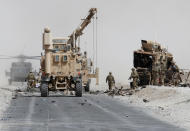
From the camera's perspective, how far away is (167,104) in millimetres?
25906

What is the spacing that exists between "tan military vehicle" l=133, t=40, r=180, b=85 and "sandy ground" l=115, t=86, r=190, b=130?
13.3ft

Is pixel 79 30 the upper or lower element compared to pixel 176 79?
upper

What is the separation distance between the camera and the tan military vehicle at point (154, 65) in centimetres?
3894

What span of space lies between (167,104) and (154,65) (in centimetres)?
1334

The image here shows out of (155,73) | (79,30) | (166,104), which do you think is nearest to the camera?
(166,104)

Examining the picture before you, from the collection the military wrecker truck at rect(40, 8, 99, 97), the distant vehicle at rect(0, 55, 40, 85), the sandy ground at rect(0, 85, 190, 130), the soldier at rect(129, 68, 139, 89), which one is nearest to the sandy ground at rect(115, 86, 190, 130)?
the sandy ground at rect(0, 85, 190, 130)

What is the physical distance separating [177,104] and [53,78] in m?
10.7

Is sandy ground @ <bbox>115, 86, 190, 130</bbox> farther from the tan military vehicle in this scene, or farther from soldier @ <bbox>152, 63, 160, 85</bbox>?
the tan military vehicle

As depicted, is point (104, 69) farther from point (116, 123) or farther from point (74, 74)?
point (116, 123)

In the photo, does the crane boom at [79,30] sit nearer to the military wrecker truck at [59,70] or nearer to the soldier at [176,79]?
the military wrecker truck at [59,70]

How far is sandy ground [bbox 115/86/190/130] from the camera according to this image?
1890 centimetres

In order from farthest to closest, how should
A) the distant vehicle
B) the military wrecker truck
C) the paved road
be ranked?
the distant vehicle → the military wrecker truck → the paved road

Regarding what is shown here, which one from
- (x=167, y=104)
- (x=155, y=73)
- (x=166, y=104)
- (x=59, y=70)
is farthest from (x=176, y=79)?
(x=167, y=104)

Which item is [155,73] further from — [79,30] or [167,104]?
[167,104]
